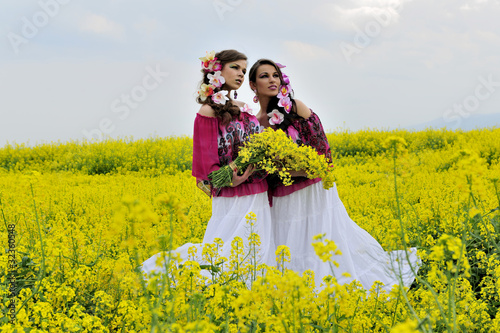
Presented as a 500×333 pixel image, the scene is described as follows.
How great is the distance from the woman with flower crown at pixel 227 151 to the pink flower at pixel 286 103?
27 cm

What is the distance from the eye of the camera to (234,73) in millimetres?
3914

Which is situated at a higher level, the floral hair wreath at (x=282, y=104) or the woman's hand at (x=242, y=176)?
the floral hair wreath at (x=282, y=104)

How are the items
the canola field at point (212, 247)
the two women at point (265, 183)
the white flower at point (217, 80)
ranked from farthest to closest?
the white flower at point (217, 80), the two women at point (265, 183), the canola field at point (212, 247)

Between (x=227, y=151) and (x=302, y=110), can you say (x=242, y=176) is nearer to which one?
(x=227, y=151)

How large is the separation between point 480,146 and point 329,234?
998 cm

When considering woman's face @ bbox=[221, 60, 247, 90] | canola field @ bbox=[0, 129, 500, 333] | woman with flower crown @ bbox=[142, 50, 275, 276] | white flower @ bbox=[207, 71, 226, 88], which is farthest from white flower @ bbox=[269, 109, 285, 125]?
canola field @ bbox=[0, 129, 500, 333]

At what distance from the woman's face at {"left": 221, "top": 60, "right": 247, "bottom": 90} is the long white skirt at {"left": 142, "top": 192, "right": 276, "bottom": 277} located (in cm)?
100

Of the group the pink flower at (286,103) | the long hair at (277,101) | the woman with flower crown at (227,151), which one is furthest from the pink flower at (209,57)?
the pink flower at (286,103)

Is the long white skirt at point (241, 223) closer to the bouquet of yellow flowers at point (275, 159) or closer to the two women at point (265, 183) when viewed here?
the two women at point (265, 183)

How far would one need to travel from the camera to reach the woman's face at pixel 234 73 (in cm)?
392

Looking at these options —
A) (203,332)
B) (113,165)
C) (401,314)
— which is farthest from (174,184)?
(203,332)

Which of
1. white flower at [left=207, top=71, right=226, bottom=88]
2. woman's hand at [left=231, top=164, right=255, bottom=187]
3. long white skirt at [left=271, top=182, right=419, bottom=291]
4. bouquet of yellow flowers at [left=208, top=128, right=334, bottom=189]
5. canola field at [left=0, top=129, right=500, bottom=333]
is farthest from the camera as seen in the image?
long white skirt at [left=271, top=182, right=419, bottom=291]

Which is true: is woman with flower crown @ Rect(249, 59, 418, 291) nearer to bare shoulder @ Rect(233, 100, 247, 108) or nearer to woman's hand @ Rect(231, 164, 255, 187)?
bare shoulder @ Rect(233, 100, 247, 108)

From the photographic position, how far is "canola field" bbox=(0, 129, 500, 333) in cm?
198
